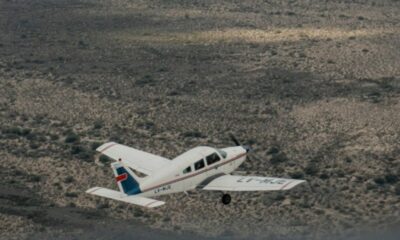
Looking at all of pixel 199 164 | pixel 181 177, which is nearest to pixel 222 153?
pixel 199 164

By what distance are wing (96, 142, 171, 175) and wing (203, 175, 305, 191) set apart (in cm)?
361

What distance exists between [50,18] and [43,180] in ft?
189

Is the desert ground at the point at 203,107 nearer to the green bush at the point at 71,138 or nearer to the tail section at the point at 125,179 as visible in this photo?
the green bush at the point at 71,138

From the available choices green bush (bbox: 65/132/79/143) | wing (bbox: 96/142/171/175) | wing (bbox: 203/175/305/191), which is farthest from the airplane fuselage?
green bush (bbox: 65/132/79/143)

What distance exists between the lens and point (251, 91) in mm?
96250

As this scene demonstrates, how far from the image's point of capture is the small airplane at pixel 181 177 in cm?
5897

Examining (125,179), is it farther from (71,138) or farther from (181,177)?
(71,138)

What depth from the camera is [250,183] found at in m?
60.1

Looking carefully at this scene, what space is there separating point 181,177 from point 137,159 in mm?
5306

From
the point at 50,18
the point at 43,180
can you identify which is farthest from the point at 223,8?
the point at 43,180

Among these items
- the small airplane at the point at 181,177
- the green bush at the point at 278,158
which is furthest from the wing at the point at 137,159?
the green bush at the point at 278,158

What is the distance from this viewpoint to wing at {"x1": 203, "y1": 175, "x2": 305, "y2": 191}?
5854 cm

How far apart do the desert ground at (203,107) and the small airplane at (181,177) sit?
5095mm

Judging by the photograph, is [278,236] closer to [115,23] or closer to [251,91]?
[251,91]
